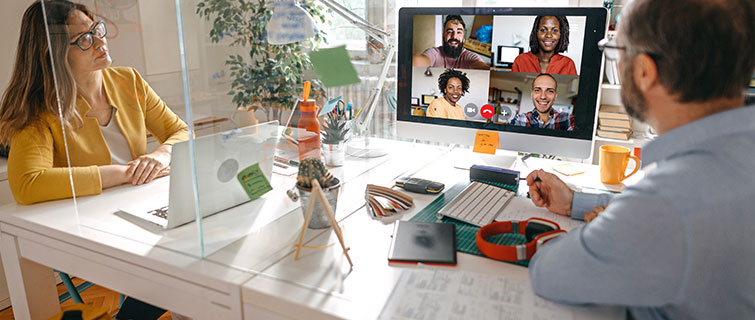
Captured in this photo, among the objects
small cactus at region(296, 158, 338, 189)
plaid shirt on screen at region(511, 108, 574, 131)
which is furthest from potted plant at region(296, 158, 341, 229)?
plaid shirt on screen at region(511, 108, 574, 131)

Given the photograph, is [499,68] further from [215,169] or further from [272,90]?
[215,169]

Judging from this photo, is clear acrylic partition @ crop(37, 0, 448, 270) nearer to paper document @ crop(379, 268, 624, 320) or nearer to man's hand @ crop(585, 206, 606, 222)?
paper document @ crop(379, 268, 624, 320)

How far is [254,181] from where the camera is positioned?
3.81ft

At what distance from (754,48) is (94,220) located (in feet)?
4.49

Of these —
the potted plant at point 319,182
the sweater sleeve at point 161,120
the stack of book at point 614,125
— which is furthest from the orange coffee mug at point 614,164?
the stack of book at point 614,125

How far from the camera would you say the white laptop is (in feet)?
3.31

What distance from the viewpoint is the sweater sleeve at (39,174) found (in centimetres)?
132

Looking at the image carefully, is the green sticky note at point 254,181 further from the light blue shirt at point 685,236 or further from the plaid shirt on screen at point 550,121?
the plaid shirt on screen at point 550,121

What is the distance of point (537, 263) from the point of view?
0.87 metres

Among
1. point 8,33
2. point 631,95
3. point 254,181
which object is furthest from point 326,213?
point 8,33

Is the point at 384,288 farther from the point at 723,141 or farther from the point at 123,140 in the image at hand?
the point at 123,140

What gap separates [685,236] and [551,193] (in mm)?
579

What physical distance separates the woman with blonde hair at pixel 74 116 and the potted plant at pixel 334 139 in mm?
403

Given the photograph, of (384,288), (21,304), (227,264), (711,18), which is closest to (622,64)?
(711,18)
